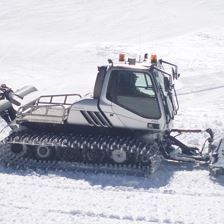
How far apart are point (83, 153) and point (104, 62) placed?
1106cm

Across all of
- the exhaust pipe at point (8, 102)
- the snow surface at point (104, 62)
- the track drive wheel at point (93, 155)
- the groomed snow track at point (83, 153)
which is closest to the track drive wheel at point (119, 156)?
the groomed snow track at point (83, 153)

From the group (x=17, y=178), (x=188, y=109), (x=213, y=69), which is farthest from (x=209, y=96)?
(x=17, y=178)

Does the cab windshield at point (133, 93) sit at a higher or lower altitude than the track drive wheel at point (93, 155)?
higher

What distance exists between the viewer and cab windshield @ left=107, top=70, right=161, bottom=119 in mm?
10133

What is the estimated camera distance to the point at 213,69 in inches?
779

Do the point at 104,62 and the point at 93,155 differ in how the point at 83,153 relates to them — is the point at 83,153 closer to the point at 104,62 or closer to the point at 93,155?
the point at 93,155

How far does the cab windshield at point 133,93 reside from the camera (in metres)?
10.1

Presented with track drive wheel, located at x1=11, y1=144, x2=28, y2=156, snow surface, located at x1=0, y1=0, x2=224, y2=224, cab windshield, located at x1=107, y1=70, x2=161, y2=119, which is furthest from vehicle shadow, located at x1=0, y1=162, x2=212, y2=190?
cab windshield, located at x1=107, y1=70, x2=161, y2=119

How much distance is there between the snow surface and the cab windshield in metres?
1.13

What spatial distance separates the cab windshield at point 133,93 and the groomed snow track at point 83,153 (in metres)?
0.55

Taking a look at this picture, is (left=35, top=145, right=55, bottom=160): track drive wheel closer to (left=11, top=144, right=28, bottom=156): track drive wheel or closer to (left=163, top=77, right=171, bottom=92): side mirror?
(left=11, top=144, right=28, bottom=156): track drive wheel

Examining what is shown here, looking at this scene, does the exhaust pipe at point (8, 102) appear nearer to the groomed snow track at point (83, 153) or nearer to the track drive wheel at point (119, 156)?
the groomed snow track at point (83, 153)

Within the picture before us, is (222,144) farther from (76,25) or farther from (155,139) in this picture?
(76,25)

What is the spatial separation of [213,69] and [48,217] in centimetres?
1267
